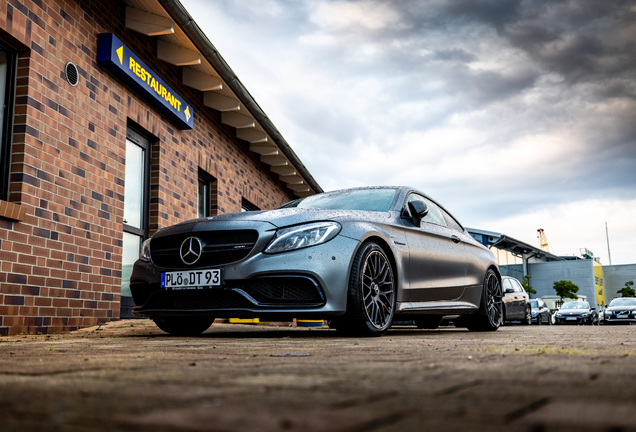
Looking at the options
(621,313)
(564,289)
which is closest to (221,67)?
(621,313)

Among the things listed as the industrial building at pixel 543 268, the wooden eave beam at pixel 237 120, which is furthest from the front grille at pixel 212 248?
the industrial building at pixel 543 268

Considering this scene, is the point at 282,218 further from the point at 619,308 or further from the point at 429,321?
the point at 619,308

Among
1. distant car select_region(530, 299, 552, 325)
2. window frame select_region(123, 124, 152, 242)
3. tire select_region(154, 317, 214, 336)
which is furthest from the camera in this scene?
distant car select_region(530, 299, 552, 325)

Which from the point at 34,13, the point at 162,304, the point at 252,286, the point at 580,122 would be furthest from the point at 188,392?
the point at 580,122

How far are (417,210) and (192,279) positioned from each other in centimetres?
214

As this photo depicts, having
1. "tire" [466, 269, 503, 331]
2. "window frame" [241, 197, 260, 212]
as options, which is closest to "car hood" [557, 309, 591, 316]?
"window frame" [241, 197, 260, 212]

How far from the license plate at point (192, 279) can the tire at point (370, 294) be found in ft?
3.33

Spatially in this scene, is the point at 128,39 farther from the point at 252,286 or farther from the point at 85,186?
the point at 252,286

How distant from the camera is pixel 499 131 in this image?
23.1m

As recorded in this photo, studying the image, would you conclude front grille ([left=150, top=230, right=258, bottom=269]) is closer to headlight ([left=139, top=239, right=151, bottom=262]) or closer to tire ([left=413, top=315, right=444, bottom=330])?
headlight ([left=139, top=239, right=151, bottom=262])

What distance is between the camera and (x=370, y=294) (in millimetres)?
4828

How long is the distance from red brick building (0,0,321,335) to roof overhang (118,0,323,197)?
21mm

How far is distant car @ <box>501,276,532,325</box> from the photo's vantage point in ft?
46.8

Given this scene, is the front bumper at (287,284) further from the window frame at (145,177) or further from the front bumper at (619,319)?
the front bumper at (619,319)
